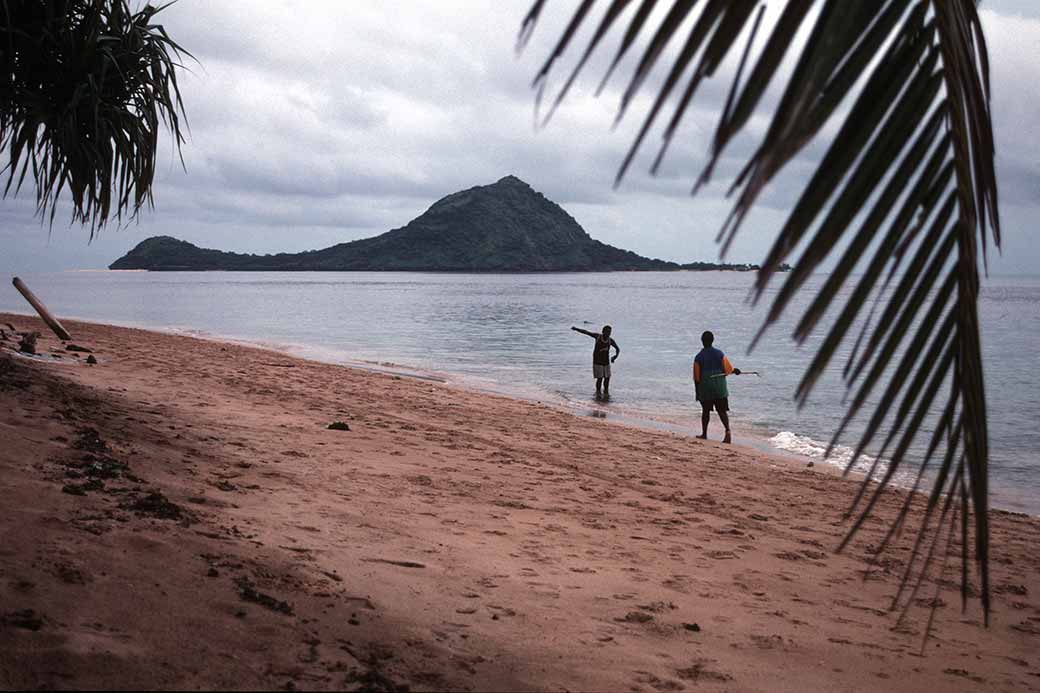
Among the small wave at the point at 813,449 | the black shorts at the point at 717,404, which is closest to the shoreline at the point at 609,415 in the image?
the small wave at the point at 813,449

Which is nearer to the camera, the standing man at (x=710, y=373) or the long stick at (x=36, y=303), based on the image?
the standing man at (x=710, y=373)

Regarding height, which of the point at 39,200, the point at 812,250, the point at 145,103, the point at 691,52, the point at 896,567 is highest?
the point at 145,103

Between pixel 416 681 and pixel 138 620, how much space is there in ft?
3.35

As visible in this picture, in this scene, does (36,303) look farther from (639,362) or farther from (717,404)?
(639,362)

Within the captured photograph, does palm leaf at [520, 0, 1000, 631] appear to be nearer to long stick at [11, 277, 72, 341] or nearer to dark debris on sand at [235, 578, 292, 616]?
dark debris on sand at [235, 578, 292, 616]

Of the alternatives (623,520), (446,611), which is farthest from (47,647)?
(623,520)

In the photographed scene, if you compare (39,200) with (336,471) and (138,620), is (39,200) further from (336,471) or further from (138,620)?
(138,620)

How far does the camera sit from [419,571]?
4637 millimetres

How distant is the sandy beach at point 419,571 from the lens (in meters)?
2.99

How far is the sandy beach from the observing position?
2.99 metres

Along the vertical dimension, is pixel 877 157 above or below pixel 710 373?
above

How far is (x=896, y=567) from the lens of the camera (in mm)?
6367

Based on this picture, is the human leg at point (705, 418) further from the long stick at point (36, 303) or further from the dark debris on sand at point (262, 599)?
the long stick at point (36, 303)

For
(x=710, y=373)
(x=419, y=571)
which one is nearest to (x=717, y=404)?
(x=710, y=373)
